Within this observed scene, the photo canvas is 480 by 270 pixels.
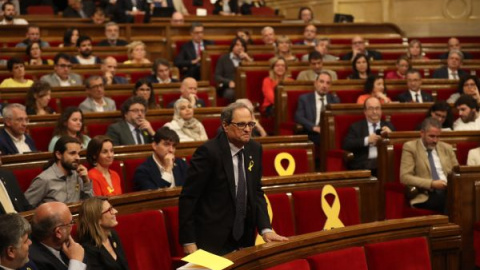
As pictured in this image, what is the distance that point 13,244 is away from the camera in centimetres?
244

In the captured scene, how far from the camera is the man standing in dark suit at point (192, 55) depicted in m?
7.62

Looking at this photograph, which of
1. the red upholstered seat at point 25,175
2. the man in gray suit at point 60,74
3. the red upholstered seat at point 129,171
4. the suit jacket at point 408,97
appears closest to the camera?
the red upholstered seat at point 25,175

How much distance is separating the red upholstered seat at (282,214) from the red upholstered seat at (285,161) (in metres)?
0.92

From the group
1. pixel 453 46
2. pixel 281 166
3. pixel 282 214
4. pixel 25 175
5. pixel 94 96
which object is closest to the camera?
pixel 282 214

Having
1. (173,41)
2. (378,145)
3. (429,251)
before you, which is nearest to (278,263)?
(429,251)

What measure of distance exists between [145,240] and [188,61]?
454cm

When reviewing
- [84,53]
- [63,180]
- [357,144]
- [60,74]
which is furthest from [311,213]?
[84,53]

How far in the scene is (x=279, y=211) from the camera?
362cm

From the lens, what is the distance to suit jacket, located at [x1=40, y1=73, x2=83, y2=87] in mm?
6066

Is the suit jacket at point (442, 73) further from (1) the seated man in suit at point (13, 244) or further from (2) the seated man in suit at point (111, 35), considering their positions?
(1) the seated man in suit at point (13, 244)

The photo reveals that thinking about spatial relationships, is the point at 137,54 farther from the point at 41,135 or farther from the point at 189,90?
the point at 41,135

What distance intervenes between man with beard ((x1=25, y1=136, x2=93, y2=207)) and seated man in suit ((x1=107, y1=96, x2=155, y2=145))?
1.08m

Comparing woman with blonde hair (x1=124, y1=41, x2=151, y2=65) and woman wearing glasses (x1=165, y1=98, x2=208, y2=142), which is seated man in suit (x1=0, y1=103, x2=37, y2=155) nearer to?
woman wearing glasses (x1=165, y1=98, x2=208, y2=142)

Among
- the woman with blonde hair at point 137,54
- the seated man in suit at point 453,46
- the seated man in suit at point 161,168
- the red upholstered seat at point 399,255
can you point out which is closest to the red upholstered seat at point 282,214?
the seated man in suit at point 161,168
